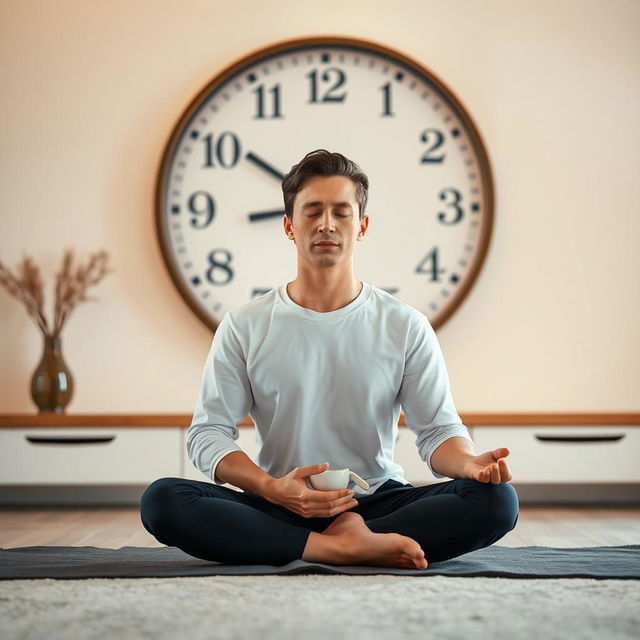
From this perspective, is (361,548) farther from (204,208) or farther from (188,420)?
(204,208)

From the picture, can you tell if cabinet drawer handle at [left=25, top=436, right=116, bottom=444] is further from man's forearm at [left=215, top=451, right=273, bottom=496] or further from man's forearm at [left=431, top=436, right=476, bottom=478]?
man's forearm at [left=431, top=436, right=476, bottom=478]

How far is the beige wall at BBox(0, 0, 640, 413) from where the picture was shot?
3637mm

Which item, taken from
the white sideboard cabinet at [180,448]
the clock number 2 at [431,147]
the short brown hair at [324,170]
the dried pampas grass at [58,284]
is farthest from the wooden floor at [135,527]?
the clock number 2 at [431,147]

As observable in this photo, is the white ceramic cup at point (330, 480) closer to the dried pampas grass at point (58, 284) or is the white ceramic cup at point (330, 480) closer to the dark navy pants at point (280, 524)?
the dark navy pants at point (280, 524)

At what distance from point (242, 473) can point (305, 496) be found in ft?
0.57

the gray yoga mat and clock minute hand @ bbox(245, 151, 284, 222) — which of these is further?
clock minute hand @ bbox(245, 151, 284, 222)

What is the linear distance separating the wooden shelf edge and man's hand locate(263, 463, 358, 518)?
1.36 meters

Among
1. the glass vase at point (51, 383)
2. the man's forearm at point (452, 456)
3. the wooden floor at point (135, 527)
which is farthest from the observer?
the glass vase at point (51, 383)

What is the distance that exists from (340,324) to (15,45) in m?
2.32

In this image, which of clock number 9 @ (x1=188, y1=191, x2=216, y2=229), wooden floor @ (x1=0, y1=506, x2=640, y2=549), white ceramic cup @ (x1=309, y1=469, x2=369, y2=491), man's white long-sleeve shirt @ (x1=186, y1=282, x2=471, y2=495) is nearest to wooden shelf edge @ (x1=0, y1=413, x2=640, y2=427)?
wooden floor @ (x1=0, y1=506, x2=640, y2=549)

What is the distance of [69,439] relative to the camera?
3.29m

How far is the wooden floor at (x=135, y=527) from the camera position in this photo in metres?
2.54

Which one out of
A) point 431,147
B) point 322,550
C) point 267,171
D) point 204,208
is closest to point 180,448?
point 204,208

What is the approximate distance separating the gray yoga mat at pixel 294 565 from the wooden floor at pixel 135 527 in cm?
26
